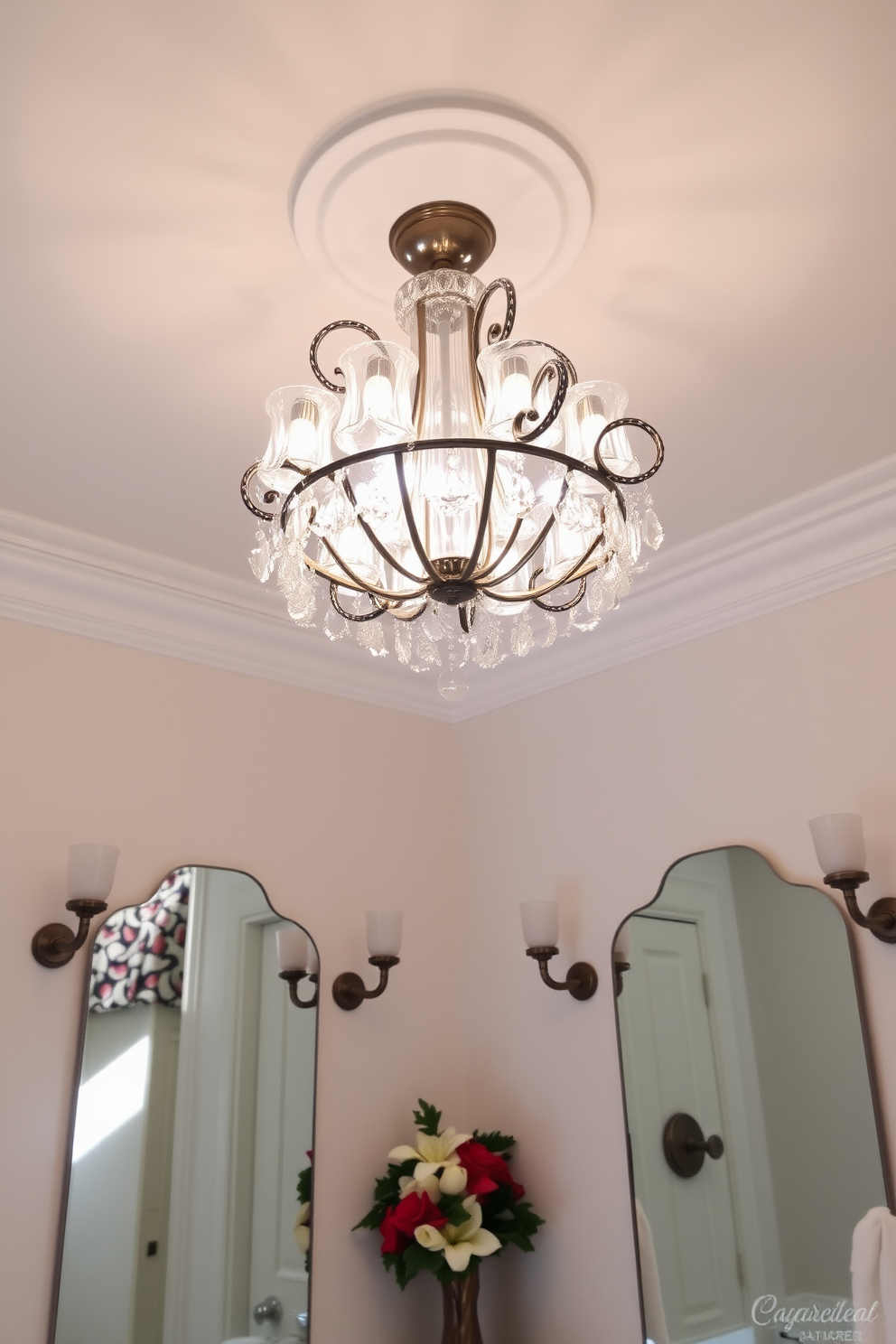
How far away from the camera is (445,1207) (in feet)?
8.09

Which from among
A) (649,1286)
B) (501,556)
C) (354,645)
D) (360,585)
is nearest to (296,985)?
(354,645)

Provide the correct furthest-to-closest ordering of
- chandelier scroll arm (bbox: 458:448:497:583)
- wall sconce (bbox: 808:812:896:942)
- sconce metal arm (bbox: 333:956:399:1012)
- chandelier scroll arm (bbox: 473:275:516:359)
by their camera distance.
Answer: sconce metal arm (bbox: 333:956:399:1012), wall sconce (bbox: 808:812:896:942), chandelier scroll arm (bbox: 473:275:516:359), chandelier scroll arm (bbox: 458:448:497:583)

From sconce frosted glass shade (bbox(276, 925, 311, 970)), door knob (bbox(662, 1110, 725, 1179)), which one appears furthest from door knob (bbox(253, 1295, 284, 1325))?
door knob (bbox(662, 1110, 725, 1179))

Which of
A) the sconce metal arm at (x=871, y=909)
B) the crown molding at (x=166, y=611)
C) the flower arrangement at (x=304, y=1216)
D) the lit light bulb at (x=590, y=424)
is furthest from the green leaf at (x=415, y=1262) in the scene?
the lit light bulb at (x=590, y=424)

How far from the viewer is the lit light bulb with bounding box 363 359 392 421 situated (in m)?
1.32

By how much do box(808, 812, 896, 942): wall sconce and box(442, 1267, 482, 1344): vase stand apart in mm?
1300

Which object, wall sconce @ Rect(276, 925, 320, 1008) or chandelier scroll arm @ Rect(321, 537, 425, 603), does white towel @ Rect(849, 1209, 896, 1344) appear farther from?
chandelier scroll arm @ Rect(321, 537, 425, 603)

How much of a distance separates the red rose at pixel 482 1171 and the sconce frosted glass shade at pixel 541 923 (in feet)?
1.69

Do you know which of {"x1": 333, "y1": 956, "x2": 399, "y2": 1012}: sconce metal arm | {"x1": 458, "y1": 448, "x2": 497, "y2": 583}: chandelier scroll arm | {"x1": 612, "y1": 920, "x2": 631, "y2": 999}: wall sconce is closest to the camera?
{"x1": 458, "y1": 448, "x2": 497, "y2": 583}: chandelier scroll arm

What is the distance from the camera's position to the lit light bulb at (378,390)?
4.34 feet

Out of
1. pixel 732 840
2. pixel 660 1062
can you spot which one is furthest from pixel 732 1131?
pixel 732 840

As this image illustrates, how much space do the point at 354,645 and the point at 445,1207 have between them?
1499 mm

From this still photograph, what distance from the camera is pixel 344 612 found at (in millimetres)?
1648

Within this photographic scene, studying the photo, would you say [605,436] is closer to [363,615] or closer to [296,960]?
[363,615]
